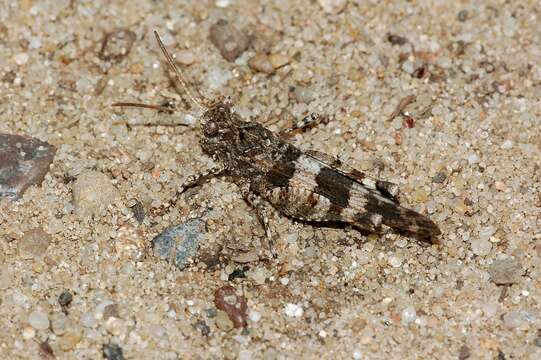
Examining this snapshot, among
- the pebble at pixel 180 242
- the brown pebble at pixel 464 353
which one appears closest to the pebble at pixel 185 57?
the pebble at pixel 180 242

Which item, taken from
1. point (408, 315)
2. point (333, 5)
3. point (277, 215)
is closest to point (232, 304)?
point (277, 215)

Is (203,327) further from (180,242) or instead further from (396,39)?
(396,39)

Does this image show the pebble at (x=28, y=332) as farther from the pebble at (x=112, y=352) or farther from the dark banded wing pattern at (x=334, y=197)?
the dark banded wing pattern at (x=334, y=197)

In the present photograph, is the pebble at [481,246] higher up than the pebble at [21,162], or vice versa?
the pebble at [481,246]

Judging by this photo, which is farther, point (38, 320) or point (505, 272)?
point (505, 272)

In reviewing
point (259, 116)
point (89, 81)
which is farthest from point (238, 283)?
point (89, 81)

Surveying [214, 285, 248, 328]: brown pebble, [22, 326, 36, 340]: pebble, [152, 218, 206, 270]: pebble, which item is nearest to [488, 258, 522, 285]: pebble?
[214, 285, 248, 328]: brown pebble

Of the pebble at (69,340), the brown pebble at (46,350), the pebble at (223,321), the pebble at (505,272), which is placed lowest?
the brown pebble at (46,350)
